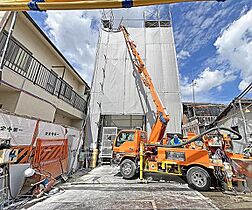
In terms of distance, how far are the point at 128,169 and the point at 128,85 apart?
855 cm

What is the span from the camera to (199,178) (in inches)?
243

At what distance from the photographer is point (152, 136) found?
33.4 feet

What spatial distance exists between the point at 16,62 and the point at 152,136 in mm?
7955

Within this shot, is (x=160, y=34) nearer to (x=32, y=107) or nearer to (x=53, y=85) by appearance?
(x=53, y=85)

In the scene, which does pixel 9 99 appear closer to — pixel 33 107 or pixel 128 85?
pixel 33 107

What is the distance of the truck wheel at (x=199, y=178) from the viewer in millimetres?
5957

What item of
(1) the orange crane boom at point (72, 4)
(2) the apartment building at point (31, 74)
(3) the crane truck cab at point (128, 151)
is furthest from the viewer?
(3) the crane truck cab at point (128, 151)

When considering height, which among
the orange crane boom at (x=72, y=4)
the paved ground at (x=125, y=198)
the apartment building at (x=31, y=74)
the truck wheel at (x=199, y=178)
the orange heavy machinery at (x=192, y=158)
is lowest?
the paved ground at (x=125, y=198)

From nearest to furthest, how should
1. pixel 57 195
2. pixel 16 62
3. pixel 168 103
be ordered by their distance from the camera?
pixel 57 195 → pixel 16 62 → pixel 168 103

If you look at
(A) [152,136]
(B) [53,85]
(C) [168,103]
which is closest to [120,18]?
(C) [168,103]

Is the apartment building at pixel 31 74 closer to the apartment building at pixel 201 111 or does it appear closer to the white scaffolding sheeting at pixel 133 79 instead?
the white scaffolding sheeting at pixel 133 79

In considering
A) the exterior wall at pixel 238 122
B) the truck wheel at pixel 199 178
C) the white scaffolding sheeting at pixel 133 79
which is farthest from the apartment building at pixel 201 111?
the truck wheel at pixel 199 178

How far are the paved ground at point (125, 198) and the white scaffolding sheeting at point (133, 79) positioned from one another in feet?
24.1

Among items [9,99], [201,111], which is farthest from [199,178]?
[201,111]
